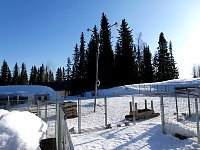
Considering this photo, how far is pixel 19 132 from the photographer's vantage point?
23.0 ft

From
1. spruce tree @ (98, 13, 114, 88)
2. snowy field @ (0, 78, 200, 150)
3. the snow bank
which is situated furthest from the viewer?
spruce tree @ (98, 13, 114, 88)

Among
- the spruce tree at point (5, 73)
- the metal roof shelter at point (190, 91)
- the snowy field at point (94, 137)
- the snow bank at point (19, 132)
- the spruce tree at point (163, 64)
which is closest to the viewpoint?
the snow bank at point (19, 132)

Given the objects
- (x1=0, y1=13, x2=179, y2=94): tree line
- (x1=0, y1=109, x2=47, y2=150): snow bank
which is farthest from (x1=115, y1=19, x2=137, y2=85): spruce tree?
(x1=0, y1=109, x2=47, y2=150): snow bank

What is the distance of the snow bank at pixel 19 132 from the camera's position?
265 inches

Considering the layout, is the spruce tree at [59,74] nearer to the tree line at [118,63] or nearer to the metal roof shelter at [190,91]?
the tree line at [118,63]

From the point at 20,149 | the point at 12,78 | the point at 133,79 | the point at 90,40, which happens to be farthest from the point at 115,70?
the point at 20,149

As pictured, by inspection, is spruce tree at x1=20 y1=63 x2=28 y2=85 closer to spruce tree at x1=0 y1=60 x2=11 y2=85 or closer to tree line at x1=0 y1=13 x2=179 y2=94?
spruce tree at x1=0 y1=60 x2=11 y2=85

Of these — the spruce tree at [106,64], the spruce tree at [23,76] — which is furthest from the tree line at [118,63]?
the spruce tree at [23,76]

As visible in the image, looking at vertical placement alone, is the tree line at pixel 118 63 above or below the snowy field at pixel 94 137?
above

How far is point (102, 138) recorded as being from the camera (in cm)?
998

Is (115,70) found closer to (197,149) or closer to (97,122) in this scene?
A: (97,122)

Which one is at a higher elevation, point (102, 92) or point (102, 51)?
point (102, 51)

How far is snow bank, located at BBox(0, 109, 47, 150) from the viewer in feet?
22.1

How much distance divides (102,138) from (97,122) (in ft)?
25.6
